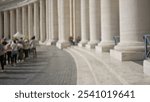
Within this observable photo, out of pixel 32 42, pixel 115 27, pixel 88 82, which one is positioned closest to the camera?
pixel 88 82

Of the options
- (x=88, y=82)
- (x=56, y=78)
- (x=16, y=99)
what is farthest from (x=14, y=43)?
(x=16, y=99)

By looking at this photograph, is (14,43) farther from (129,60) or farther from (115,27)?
(129,60)

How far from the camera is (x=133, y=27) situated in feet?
84.7

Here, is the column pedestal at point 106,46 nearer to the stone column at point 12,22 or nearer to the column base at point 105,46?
the column base at point 105,46

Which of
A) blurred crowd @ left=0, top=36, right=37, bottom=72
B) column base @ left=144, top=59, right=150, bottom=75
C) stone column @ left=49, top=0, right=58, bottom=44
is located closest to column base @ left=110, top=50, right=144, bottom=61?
column base @ left=144, top=59, right=150, bottom=75

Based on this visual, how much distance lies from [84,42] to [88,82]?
112 ft

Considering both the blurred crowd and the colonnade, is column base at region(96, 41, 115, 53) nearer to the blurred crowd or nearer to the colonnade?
the colonnade

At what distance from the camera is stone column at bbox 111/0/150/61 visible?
82.9 ft

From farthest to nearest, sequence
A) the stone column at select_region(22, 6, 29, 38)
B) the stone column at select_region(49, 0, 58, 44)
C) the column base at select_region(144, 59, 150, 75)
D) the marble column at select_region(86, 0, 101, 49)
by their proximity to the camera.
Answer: the stone column at select_region(22, 6, 29, 38)
the stone column at select_region(49, 0, 58, 44)
the marble column at select_region(86, 0, 101, 49)
the column base at select_region(144, 59, 150, 75)

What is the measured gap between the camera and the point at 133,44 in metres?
26.2

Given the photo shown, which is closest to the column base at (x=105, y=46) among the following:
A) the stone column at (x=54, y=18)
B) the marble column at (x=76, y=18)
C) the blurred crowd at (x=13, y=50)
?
the blurred crowd at (x=13, y=50)

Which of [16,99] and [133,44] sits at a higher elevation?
[133,44]


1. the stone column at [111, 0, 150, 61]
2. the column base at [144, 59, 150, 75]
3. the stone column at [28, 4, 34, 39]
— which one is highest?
the stone column at [28, 4, 34, 39]

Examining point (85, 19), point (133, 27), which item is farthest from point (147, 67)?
point (85, 19)
